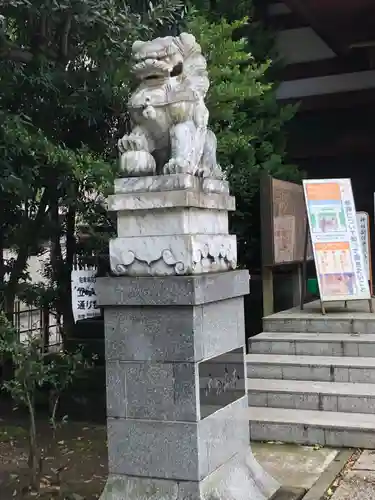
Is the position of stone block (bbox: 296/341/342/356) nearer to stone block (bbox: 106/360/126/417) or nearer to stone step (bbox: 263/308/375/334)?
stone step (bbox: 263/308/375/334)

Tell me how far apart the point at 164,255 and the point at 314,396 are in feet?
10.2

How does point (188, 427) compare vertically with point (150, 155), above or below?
below

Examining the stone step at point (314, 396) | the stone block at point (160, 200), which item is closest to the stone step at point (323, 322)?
the stone step at point (314, 396)

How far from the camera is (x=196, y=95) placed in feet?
14.6

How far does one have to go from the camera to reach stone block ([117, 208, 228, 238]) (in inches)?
163

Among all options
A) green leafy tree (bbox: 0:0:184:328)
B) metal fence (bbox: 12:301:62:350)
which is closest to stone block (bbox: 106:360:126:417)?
green leafy tree (bbox: 0:0:184:328)

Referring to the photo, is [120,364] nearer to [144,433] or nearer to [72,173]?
[144,433]

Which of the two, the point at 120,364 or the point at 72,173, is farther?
the point at 72,173

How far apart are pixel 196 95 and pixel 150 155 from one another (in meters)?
0.53

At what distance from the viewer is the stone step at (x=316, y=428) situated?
19.2 ft

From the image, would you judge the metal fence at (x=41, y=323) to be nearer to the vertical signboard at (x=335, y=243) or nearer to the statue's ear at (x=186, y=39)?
the vertical signboard at (x=335, y=243)

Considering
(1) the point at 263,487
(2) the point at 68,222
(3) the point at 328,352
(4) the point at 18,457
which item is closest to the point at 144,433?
(1) the point at 263,487

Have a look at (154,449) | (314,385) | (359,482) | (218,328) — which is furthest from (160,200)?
(314,385)

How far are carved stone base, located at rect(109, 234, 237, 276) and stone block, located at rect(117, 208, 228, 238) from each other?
36mm
